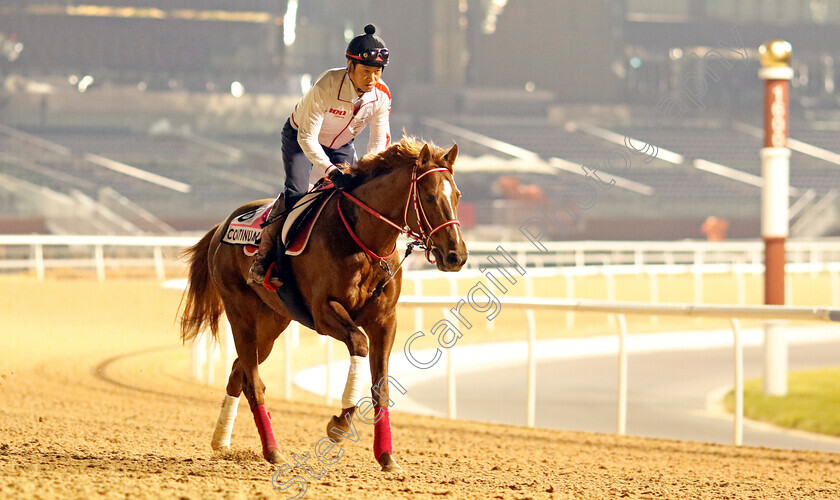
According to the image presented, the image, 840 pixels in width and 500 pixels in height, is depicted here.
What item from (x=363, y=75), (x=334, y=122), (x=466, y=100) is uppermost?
(x=466, y=100)

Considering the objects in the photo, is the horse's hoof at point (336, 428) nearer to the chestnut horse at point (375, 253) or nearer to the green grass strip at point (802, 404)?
the chestnut horse at point (375, 253)

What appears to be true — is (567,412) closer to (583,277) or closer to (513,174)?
(583,277)

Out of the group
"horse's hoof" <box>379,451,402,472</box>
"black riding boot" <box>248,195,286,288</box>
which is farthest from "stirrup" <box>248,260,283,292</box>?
"horse's hoof" <box>379,451,402,472</box>

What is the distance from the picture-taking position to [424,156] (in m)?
3.89

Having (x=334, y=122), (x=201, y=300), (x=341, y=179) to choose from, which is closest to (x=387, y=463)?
(x=341, y=179)

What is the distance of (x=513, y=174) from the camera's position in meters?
31.1

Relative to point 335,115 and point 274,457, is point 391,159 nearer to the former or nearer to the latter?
point 335,115

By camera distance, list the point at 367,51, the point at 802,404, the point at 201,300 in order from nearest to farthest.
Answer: the point at 367,51 → the point at 201,300 → the point at 802,404

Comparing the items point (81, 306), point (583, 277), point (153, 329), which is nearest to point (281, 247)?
point (153, 329)

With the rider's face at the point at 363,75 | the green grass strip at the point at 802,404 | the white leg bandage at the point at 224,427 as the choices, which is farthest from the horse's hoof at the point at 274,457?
the green grass strip at the point at 802,404

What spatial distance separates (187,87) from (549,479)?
31.9 metres

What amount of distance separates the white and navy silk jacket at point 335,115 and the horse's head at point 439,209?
482mm

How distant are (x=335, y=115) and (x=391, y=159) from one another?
14.1 inches

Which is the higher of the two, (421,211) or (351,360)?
(421,211)
